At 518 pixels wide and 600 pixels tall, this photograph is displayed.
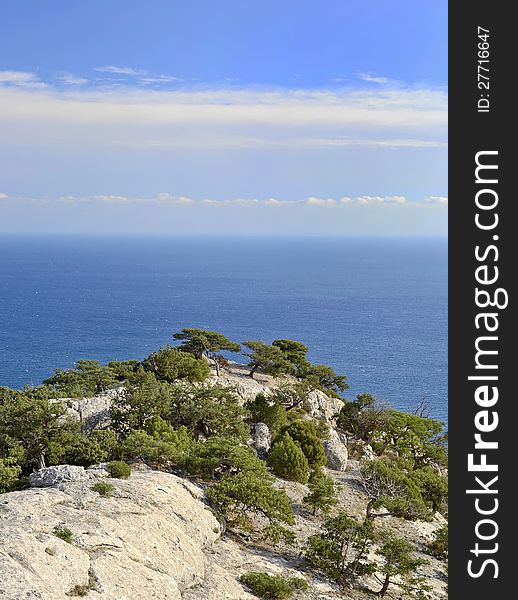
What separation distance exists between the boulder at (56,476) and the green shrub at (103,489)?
1.33 metres

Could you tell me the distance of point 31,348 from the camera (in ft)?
326

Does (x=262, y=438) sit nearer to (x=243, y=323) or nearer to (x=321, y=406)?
(x=321, y=406)

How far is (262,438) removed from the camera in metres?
36.1

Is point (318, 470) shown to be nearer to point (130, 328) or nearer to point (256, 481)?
point (256, 481)

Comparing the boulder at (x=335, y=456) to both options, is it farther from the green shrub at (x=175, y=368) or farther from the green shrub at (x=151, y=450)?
the green shrub at (x=151, y=450)

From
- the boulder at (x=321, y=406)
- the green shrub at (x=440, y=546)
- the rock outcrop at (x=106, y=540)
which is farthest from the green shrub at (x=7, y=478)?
the boulder at (x=321, y=406)

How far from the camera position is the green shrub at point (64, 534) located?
16125mm

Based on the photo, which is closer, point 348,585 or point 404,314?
point 348,585

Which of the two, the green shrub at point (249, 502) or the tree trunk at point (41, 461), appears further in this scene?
the tree trunk at point (41, 461)

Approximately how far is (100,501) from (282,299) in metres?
141

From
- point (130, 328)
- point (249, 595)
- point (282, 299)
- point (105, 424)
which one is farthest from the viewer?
point (282, 299)

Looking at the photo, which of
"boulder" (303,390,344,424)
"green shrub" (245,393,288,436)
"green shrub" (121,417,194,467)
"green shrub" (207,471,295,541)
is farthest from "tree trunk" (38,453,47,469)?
"boulder" (303,390,344,424)

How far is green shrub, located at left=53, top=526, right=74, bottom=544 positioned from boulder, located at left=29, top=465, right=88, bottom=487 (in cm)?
493

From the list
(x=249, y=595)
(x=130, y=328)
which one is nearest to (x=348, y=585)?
(x=249, y=595)
